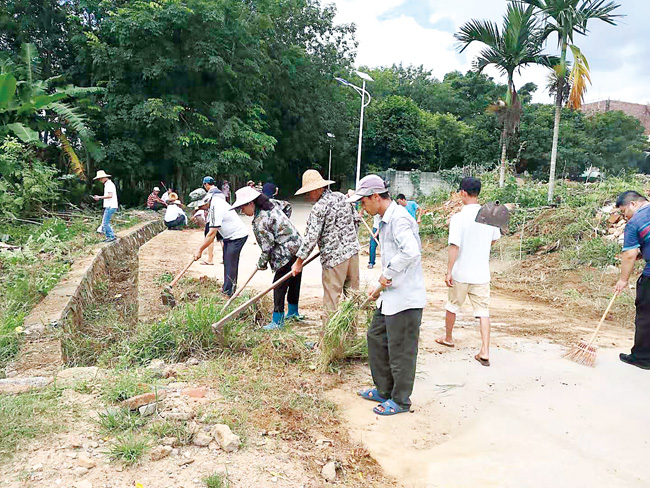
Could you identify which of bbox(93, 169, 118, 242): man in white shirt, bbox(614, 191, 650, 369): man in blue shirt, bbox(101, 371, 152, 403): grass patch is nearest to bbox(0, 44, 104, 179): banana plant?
bbox(93, 169, 118, 242): man in white shirt

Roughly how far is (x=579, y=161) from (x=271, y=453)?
29.1m

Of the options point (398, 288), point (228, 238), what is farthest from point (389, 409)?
point (228, 238)

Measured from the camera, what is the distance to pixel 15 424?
2.79 metres

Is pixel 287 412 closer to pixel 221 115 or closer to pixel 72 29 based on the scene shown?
pixel 221 115

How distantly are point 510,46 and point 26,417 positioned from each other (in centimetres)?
1389

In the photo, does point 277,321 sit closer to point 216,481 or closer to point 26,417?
point 26,417

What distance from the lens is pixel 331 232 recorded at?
434cm

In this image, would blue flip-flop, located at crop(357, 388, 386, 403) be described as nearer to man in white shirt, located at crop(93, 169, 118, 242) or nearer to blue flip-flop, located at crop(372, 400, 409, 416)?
blue flip-flop, located at crop(372, 400, 409, 416)

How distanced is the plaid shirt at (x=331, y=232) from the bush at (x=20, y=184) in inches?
341

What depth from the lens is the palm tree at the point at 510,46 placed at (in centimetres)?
1254

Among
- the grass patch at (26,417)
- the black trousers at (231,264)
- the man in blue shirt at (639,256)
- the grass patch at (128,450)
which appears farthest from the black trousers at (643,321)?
the grass patch at (26,417)

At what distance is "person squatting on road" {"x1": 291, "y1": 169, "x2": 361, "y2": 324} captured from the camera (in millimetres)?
4305

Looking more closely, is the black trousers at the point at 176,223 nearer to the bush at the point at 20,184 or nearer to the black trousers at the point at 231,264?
the bush at the point at 20,184

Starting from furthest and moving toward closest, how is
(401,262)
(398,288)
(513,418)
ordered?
(513,418) → (398,288) → (401,262)
